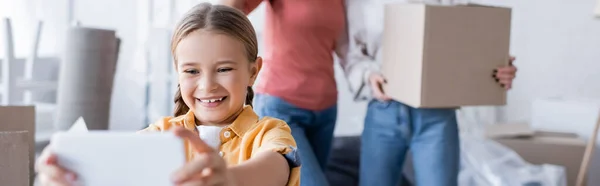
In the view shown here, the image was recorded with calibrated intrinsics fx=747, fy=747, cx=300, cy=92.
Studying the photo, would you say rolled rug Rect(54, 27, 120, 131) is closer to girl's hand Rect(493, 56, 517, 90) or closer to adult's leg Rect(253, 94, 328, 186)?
adult's leg Rect(253, 94, 328, 186)

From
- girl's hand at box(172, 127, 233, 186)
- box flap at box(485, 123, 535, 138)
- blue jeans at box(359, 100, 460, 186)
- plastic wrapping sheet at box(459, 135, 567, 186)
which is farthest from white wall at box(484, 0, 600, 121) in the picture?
girl's hand at box(172, 127, 233, 186)

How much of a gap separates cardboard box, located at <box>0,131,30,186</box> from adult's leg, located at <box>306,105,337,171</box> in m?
0.78

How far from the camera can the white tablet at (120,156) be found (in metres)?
0.75

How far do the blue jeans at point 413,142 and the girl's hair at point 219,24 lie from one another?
3.09 feet

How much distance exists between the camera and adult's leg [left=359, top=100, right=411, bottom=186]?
6.79 ft

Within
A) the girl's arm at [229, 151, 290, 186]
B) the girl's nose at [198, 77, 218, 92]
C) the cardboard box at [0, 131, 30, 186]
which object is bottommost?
the cardboard box at [0, 131, 30, 186]

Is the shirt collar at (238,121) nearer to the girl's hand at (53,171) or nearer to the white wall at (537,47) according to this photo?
the girl's hand at (53,171)

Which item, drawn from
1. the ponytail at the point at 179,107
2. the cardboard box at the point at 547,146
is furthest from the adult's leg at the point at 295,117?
the cardboard box at the point at 547,146

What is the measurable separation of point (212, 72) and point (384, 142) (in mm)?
1070

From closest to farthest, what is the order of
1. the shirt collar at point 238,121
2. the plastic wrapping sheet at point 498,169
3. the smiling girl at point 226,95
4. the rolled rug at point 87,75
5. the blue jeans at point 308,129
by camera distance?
the smiling girl at point 226,95 < the shirt collar at point 238,121 < the blue jeans at point 308,129 < the rolled rug at point 87,75 < the plastic wrapping sheet at point 498,169

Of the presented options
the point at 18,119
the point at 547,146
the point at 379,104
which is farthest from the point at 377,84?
the point at 547,146

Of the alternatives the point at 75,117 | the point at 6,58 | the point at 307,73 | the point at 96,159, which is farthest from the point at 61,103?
the point at 96,159

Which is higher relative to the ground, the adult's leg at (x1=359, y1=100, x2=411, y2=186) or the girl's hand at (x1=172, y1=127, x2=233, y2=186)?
the girl's hand at (x1=172, y1=127, x2=233, y2=186)

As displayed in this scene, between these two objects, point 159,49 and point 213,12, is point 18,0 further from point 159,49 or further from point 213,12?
point 213,12
